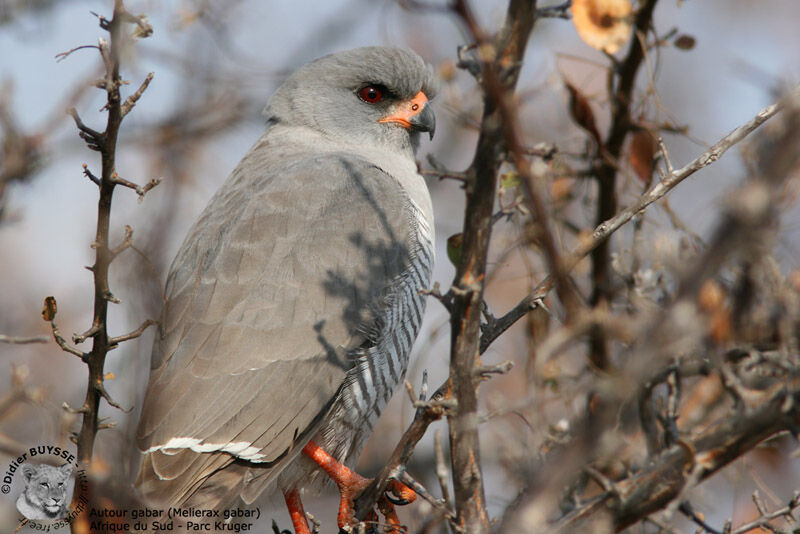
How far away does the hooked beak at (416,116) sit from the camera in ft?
16.4

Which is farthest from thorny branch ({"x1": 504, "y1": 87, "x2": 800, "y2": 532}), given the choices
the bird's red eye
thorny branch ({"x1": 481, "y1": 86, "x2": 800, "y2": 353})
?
the bird's red eye

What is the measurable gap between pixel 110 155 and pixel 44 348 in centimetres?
467

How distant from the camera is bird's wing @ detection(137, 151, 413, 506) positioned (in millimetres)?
3580

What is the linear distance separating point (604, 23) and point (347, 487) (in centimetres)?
238

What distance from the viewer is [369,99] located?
5121 mm

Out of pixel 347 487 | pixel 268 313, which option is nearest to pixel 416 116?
pixel 268 313

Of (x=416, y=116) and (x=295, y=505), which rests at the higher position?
(x=416, y=116)

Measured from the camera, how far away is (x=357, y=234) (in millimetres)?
4023

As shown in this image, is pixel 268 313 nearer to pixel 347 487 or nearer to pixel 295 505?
pixel 347 487

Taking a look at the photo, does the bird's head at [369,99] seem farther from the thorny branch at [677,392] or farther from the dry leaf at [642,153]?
the thorny branch at [677,392]

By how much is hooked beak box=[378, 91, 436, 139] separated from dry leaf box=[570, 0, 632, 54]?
1.61 metres

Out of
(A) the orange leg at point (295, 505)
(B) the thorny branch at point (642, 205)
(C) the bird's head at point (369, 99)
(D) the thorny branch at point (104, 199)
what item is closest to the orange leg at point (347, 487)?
(A) the orange leg at point (295, 505)

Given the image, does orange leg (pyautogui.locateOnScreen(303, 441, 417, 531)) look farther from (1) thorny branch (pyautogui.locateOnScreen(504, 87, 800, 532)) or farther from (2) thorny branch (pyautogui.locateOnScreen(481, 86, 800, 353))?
(2) thorny branch (pyautogui.locateOnScreen(481, 86, 800, 353))

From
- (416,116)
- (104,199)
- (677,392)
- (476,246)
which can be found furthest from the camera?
(416,116)
